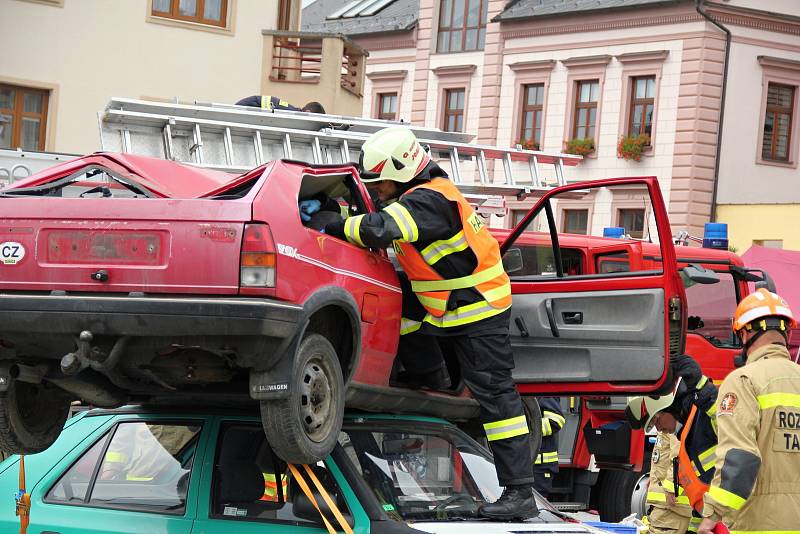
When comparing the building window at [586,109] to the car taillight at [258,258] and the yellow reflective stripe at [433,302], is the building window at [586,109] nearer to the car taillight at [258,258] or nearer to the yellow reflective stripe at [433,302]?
the yellow reflective stripe at [433,302]

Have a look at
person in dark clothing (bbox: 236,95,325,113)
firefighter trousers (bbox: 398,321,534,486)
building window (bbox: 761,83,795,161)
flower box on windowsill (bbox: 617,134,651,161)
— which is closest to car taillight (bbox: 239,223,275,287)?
firefighter trousers (bbox: 398,321,534,486)

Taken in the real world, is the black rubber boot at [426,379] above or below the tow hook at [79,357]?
below

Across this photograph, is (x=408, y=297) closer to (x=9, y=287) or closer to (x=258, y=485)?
(x=258, y=485)

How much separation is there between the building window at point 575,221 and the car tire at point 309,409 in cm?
3250

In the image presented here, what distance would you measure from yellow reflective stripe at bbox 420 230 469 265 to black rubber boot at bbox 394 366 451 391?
672mm

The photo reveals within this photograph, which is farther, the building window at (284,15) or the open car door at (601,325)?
the building window at (284,15)

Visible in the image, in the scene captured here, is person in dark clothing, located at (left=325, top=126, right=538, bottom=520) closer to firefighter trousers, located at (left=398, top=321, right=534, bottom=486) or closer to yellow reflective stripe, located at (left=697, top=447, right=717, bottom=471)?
firefighter trousers, located at (left=398, top=321, right=534, bottom=486)

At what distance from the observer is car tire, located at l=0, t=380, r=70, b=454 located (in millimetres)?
6398

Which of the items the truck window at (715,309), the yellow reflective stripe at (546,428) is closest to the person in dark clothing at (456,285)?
the yellow reflective stripe at (546,428)

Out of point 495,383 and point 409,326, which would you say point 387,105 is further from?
point 495,383

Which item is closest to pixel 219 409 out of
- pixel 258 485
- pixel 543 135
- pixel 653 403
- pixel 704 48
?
pixel 258 485

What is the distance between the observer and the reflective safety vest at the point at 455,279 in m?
6.81

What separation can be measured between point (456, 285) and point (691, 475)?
70.7 inches

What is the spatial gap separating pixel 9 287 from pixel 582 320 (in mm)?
3111
